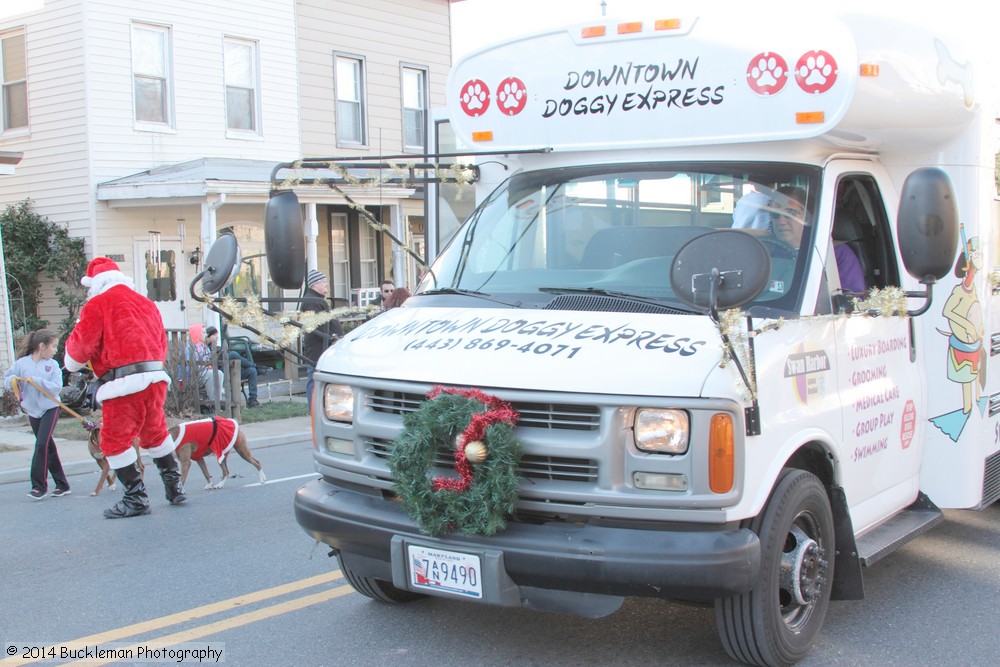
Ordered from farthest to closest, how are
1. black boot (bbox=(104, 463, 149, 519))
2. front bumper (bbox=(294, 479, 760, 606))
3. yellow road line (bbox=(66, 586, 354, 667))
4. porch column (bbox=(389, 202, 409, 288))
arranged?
porch column (bbox=(389, 202, 409, 288)) → black boot (bbox=(104, 463, 149, 519)) → yellow road line (bbox=(66, 586, 354, 667)) → front bumper (bbox=(294, 479, 760, 606))

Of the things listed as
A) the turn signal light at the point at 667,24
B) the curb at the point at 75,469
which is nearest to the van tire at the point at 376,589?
the turn signal light at the point at 667,24

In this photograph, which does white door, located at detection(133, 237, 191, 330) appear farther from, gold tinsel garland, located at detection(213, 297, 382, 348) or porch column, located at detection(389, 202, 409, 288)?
gold tinsel garland, located at detection(213, 297, 382, 348)

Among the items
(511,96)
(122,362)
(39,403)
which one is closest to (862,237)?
(511,96)

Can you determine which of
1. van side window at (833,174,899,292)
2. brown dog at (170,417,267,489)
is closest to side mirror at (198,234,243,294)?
van side window at (833,174,899,292)

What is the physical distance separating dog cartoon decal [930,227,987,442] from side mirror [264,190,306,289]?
332 centimetres

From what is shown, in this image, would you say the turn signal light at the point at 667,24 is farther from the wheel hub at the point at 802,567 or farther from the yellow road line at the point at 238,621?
the yellow road line at the point at 238,621

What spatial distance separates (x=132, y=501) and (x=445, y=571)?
4.55 metres

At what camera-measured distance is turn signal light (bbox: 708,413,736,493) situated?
384 cm

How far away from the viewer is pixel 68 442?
1185 cm

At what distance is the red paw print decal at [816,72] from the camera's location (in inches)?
181

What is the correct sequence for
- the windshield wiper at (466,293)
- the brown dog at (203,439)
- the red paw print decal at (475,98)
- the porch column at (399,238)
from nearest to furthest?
the windshield wiper at (466,293), the red paw print decal at (475,98), the brown dog at (203,439), the porch column at (399,238)

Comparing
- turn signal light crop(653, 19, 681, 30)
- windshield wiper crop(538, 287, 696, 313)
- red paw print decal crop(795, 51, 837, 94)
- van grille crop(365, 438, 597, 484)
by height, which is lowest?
van grille crop(365, 438, 597, 484)

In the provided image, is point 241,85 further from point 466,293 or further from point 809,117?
point 809,117

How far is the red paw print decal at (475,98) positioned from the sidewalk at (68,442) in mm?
6431
